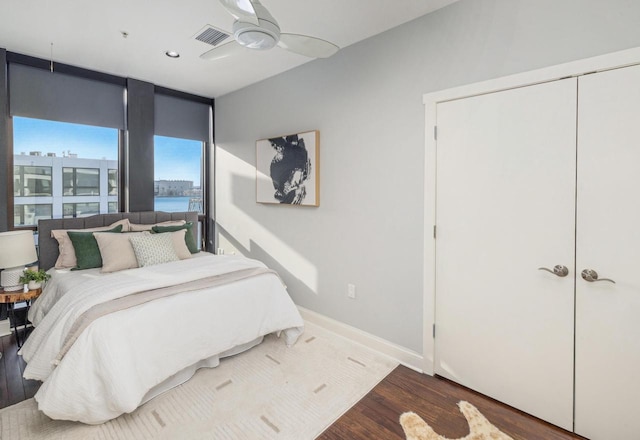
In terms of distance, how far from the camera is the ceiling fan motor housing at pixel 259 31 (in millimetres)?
1673

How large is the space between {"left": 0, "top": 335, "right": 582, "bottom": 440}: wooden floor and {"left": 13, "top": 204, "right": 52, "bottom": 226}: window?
147 centimetres

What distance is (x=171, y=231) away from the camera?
364cm

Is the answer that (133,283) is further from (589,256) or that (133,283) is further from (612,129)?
(612,129)

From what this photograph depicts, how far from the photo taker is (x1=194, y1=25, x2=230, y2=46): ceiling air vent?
106 inches

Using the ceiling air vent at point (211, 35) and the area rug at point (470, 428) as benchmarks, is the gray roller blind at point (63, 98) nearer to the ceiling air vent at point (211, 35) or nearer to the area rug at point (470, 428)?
the ceiling air vent at point (211, 35)

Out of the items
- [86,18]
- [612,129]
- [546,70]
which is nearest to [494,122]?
[546,70]

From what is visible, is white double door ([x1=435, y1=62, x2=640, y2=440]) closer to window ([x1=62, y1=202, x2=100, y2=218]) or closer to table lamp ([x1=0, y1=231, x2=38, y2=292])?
table lamp ([x1=0, y1=231, x2=38, y2=292])

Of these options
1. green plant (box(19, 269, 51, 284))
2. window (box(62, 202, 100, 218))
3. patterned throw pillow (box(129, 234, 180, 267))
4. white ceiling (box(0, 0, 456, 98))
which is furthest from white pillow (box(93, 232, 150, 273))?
white ceiling (box(0, 0, 456, 98))

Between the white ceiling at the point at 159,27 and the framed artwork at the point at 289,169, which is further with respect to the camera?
the framed artwork at the point at 289,169

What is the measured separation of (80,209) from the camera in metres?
3.68

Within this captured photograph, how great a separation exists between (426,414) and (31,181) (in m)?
4.28

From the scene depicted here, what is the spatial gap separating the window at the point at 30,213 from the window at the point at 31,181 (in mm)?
128

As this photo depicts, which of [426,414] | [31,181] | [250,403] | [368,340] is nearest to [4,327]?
[31,181]

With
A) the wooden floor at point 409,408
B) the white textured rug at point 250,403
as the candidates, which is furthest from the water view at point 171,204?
the white textured rug at point 250,403
